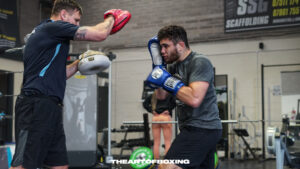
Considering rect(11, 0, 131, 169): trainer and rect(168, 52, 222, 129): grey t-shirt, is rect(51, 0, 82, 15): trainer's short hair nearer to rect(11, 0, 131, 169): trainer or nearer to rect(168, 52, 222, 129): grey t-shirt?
rect(11, 0, 131, 169): trainer

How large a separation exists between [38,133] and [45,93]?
25cm

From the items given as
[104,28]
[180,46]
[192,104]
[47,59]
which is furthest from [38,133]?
[180,46]

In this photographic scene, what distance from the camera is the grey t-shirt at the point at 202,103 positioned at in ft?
6.75

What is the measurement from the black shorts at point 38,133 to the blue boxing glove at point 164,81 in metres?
0.64

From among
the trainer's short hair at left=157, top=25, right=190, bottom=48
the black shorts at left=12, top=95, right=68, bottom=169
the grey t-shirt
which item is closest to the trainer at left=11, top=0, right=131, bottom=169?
the black shorts at left=12, top=95, right=68, bottom=169

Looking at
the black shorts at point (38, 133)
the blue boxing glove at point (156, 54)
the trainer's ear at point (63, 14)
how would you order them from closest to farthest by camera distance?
the black shorts at point (38, 133) < the trainer's ear at point (63, 14) < the blue boxing glove at point (156, 54)

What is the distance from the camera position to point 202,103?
2.12 metres

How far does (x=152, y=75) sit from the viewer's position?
220cm

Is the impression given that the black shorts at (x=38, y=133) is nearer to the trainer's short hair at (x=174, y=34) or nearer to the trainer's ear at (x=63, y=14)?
the trainer's ear at (x=63, y=14)

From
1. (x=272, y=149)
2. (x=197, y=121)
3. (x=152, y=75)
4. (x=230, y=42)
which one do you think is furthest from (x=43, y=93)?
(x=230, y=42)

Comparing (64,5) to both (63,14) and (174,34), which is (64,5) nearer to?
(63,14)

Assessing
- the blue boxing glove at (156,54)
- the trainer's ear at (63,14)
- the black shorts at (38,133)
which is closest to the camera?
the black shorts at (38,133)

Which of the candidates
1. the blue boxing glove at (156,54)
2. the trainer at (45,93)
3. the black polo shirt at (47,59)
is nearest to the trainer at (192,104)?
the blue boxing glove at (156,54)

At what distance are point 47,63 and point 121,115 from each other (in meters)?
3.77
